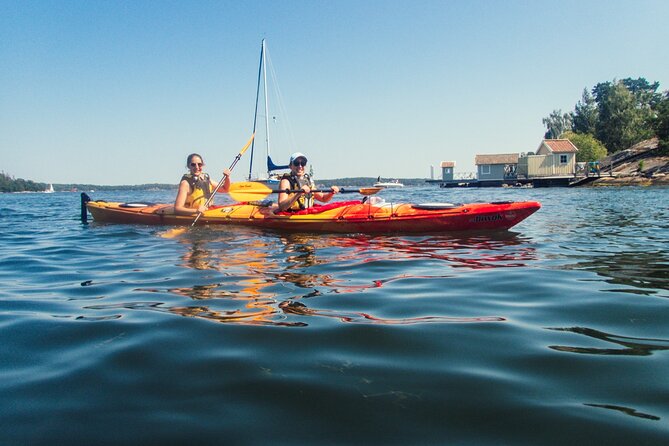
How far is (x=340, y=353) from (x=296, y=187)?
22.9ft

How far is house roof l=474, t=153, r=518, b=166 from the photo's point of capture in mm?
50281

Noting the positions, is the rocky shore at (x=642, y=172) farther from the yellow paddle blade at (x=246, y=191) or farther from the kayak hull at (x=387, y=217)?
the yellow paddle blade at (x=246, y=191)

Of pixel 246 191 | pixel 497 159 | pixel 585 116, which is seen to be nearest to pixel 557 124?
pixel 585 116

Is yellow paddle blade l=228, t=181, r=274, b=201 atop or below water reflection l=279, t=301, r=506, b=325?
atop

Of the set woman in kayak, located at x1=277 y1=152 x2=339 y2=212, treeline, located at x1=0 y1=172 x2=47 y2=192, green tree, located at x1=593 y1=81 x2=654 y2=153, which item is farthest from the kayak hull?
treeline, located at x1=0 y1=172 x2=47 y2=192

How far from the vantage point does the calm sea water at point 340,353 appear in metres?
1.88

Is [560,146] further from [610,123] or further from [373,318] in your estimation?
[373,318]

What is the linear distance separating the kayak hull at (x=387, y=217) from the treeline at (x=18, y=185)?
123 m

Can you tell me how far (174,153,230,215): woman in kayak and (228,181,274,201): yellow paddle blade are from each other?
256mm

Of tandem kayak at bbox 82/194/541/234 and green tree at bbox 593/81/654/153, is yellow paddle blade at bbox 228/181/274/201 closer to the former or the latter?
tandem kayak at bbox 82/194/541/234

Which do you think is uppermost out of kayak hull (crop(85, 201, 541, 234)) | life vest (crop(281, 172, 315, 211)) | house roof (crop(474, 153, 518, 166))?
house roof (crop(474, 153, 518, 166))

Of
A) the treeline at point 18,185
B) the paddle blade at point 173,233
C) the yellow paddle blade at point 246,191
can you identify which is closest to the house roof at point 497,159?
the yellow paddle blade at point 246,191

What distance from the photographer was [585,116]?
65188 millimetres

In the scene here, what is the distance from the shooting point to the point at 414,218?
8.64m
